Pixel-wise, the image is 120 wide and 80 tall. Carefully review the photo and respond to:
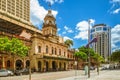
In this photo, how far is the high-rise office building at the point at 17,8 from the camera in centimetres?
13375

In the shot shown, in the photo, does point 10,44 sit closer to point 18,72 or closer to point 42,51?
point 18,72

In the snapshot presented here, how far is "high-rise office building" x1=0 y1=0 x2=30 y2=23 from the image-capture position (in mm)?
133750

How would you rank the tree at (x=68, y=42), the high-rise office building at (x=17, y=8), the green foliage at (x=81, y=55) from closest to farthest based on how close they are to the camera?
the green foliage at (x=81, y=55) → the tree at (x=68, y=42) → the high-rise office building at (x=17, y=8)

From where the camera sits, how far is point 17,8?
147m

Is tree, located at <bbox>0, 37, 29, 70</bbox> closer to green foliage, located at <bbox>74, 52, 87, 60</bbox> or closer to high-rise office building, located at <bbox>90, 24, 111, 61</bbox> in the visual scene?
green foliage, located at <bbox>74, 52, 87, 60</bbox>

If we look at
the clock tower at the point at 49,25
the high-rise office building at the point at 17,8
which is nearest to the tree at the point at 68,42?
the clock tower at the point at 49,25

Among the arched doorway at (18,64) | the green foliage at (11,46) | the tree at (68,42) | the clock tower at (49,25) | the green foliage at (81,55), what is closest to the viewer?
the green foliage at (11,46)

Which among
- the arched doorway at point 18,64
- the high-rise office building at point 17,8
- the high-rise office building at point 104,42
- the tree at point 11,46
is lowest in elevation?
the arched doorway at point 18,64

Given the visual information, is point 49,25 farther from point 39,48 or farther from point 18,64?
point 18,64

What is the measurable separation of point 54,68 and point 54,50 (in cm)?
573

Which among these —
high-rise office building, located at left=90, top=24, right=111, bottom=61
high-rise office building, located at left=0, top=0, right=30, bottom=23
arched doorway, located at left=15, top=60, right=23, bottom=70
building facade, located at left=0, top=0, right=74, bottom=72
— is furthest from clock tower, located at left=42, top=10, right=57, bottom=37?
high-rise office building, located at left=90, top=24, right=111, bottom=61

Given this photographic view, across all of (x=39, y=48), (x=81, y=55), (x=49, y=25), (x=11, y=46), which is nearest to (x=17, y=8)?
(x=49, y=25)

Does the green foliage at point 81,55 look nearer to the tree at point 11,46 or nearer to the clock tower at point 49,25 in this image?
the clock tower at point 49,25

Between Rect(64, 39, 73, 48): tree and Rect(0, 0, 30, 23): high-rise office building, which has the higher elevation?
Rect(0, 0, 30, 23): high-rise office building
